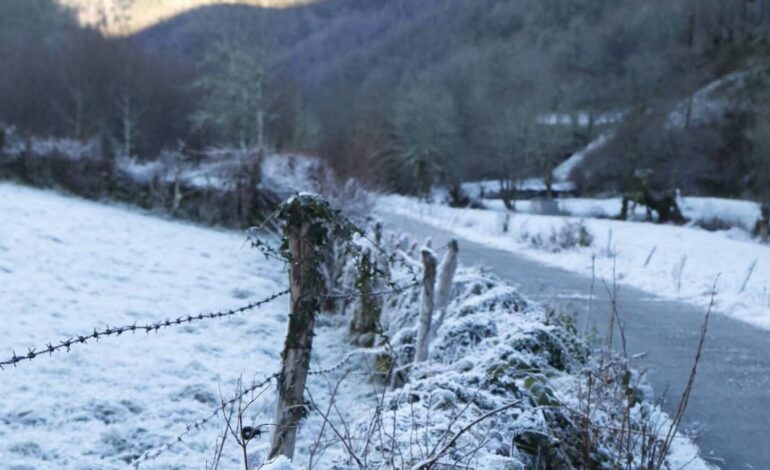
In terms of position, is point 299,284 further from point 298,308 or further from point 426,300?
point 426,300

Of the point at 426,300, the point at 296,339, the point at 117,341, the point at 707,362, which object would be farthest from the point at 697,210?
the point at 296,339

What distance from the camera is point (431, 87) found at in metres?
70.7

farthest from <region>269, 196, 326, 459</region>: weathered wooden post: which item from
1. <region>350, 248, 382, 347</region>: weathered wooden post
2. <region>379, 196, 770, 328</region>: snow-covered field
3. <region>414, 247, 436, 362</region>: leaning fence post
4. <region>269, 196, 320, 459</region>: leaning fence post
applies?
<region>379, 196, 770, 328</region>: snow-covered field

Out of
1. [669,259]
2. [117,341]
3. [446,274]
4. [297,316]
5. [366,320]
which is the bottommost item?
[117,341]

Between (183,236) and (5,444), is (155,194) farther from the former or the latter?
(5,444)

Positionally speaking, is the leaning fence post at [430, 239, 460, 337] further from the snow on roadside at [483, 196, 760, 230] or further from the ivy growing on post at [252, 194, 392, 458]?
the snow on roadside at [483, 196, 760, 230]

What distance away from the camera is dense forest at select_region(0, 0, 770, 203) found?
3497 centimetres

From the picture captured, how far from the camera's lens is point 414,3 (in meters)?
113

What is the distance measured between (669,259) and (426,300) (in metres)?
12.6

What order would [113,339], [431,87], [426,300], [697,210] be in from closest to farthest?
1. [426,300]
2. [113,339]
3. [697,210]
4. [431,87]

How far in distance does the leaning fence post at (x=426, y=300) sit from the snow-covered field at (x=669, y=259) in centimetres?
355

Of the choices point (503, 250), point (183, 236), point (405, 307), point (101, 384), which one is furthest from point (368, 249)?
point (503, 250)

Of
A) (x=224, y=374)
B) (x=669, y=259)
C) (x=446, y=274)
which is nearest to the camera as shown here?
(x=446, y=274)

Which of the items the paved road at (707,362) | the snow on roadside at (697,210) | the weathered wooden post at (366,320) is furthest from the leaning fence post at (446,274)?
the snow on roadside at (697,210)
